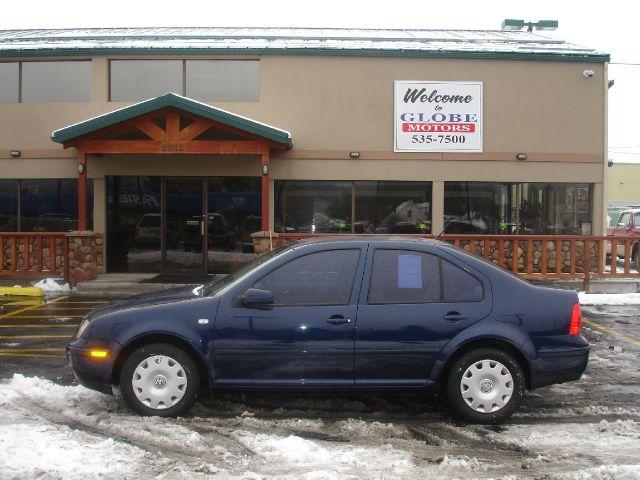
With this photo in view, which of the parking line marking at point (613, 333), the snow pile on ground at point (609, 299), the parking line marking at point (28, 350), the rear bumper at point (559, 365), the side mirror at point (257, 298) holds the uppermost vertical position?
the side mirror at point (257, 298)

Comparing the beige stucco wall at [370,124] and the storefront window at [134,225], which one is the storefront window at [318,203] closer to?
the beige stucco wall at [370,124]

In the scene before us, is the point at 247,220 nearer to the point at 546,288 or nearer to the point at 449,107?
the point at 449,107

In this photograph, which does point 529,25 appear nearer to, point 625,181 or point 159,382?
point 159,382

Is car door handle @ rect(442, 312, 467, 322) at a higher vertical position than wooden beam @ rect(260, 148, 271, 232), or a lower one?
lower

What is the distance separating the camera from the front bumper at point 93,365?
5.05 meters

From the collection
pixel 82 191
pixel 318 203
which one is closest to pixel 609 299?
pixel 318 203

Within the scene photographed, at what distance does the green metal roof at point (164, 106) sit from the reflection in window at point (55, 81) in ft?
8.12

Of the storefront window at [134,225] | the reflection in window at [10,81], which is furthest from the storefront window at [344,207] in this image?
the reflection in window at [10,81]

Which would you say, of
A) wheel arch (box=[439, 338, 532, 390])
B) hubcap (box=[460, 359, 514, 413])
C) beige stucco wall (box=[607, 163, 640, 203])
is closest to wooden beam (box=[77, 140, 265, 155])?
wheel arch (box=[439, 338, 532, 390])

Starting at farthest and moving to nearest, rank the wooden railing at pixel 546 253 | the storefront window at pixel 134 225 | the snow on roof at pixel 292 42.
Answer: the storefront window at pixel 134 225, the snow on roof at pixel 292 42, the wooden railing at pixel 546 253

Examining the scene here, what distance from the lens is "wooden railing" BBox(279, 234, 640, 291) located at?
41.6ft

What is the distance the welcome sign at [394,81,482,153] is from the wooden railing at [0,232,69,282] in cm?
808

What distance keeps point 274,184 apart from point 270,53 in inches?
121

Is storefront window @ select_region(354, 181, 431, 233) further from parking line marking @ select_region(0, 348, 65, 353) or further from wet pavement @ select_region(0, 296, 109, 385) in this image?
parking line marking @ select_region(0, 348, 65, 353)
